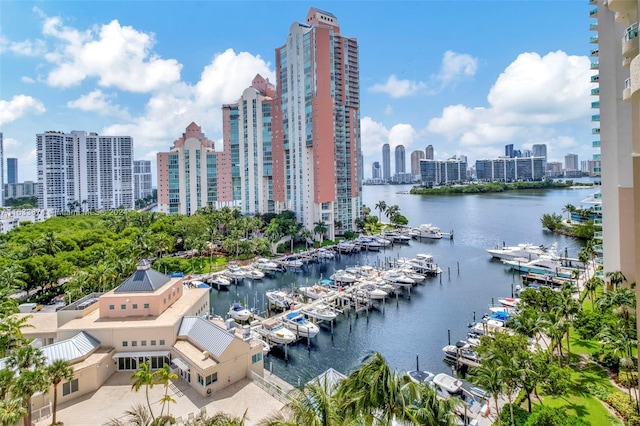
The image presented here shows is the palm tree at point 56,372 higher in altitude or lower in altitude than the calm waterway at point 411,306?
higher

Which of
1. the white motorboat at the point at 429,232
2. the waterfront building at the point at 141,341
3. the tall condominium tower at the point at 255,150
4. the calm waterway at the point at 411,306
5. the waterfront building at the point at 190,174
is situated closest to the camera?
the waterfront building at the point at 141,341

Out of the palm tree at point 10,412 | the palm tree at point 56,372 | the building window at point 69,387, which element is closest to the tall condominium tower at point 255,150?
the building window at point 69,387

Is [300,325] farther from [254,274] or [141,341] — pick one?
[254,274]

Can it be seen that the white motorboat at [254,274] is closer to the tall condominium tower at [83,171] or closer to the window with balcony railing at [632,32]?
the window with balcony railing at [632,32]

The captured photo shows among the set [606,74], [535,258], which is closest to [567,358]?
[606,74]

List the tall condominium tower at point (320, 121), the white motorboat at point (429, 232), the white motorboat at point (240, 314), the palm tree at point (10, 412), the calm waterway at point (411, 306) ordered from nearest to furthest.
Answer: the palm tree at point (10, 412) → the calm waterway at point (411, 306) → the white motorboat at point (240, 314) → the tall condominium tower at point (320, 121) → the white motorboat at point (429, 232)

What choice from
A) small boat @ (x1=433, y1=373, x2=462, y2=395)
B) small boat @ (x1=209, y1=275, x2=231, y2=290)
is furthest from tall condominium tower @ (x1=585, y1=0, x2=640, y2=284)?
small boat @ (x1=209, y1=275, x2=231, y2=290)

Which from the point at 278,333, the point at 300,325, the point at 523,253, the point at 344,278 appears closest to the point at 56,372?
the point at 278,333
